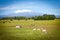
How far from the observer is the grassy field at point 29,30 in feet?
7.79

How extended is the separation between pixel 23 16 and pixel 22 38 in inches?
17.7

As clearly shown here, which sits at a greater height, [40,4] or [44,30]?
[40,4]

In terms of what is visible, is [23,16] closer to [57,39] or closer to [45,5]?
[45,5]

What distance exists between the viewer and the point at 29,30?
7.85 feet

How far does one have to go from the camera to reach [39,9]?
7.91 ft

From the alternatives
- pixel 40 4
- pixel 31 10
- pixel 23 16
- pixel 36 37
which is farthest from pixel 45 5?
pixel 36 37

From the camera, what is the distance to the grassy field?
2.38m

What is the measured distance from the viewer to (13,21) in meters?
2.46

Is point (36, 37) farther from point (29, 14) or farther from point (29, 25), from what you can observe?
point (29, 14)

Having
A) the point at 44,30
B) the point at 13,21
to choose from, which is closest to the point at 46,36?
the point at 44,30

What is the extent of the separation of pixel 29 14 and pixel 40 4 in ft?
1.01

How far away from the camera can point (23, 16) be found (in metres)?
2.41

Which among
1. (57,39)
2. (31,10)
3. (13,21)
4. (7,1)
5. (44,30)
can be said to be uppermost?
(7,1)

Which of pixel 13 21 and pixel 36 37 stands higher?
pixel 13 21
